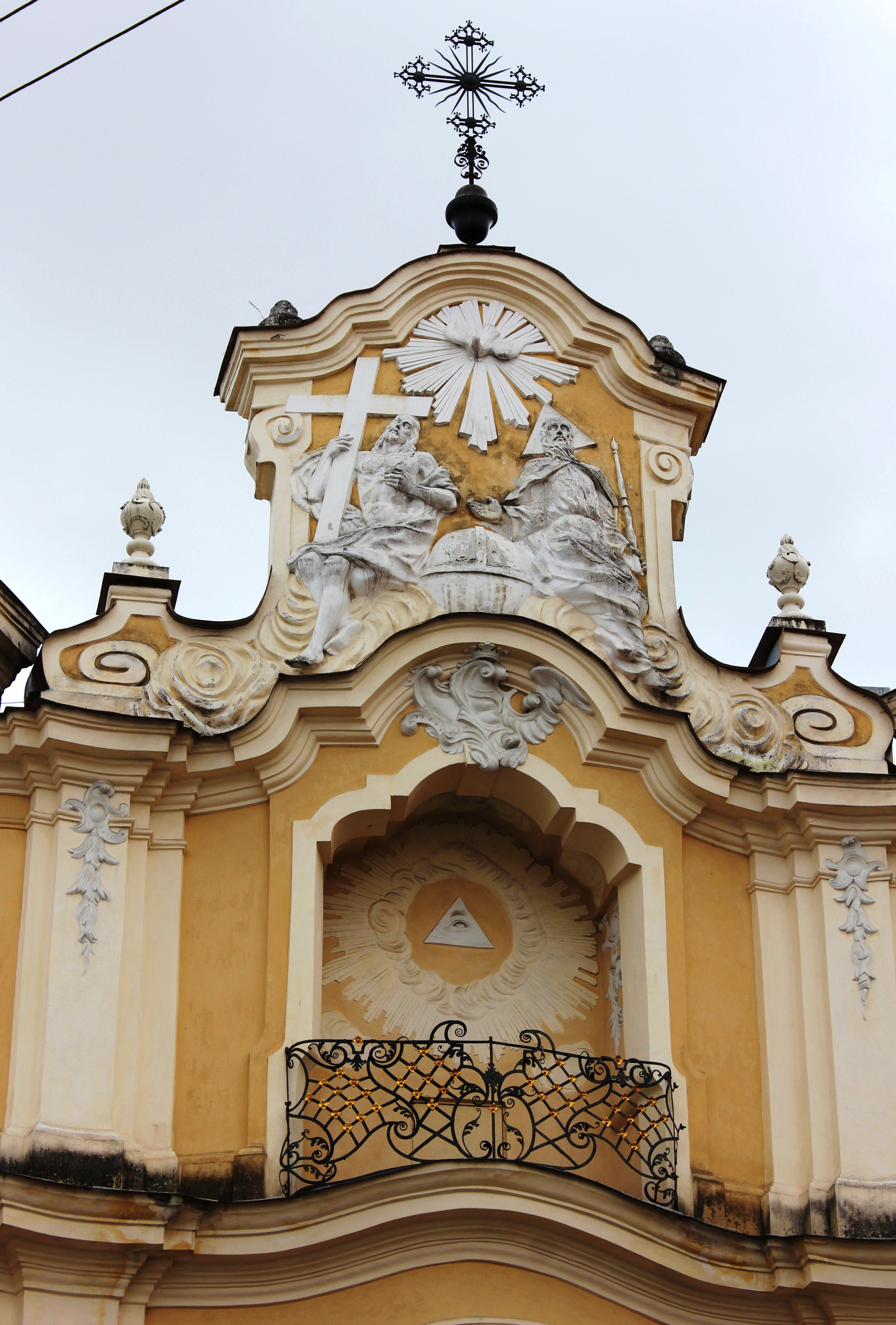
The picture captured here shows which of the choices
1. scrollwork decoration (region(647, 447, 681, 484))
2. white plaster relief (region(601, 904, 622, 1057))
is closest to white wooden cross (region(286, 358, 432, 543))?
scrollwork decoration (region(647, 447, 681, 484))

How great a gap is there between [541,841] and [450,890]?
1.54 ft

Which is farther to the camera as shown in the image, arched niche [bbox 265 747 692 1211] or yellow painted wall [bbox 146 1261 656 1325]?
arched niche [bbox 265 747 692 1211]

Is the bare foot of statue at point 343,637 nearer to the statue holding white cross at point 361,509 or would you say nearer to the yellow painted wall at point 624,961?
the statue holding white cross at point 361,509

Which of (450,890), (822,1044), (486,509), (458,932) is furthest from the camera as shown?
(486,509)

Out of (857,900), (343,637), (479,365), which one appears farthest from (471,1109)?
(479,365)

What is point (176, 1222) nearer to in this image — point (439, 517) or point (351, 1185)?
point (351, 1185)

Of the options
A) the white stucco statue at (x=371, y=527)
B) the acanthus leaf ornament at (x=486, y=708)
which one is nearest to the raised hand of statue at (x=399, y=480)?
the white stucco statue at (x=371, y=527)

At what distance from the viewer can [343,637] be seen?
9.50 meters

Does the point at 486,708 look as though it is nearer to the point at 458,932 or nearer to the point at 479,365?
the point at 458,932

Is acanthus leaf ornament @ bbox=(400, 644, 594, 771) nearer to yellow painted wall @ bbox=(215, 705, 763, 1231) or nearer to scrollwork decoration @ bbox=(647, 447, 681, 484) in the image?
yellow painted wall @ bbox=(215, 705, 763, 1231)

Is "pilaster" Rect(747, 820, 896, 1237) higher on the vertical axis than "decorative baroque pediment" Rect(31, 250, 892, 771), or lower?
lower

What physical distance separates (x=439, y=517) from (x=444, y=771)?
1.24 metres

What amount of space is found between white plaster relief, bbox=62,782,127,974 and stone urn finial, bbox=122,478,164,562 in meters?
1.26

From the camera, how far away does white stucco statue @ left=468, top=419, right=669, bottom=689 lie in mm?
9734
